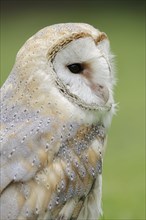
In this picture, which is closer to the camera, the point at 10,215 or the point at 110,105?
the point at 10,215

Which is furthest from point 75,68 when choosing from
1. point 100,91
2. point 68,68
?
point 100,91

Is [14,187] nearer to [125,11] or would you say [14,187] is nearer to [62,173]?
[62,173]

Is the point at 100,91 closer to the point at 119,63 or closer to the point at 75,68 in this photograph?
the point at 75,68

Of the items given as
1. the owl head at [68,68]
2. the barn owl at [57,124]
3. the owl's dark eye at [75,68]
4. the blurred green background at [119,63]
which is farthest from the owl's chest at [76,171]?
the blurred green background at [119,63]

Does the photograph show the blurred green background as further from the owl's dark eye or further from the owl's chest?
the owl's dark eye

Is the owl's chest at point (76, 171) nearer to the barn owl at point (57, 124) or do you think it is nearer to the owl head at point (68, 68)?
the barn owl at point (57, 124)

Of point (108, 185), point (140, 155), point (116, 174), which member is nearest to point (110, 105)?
point (108, 185)
